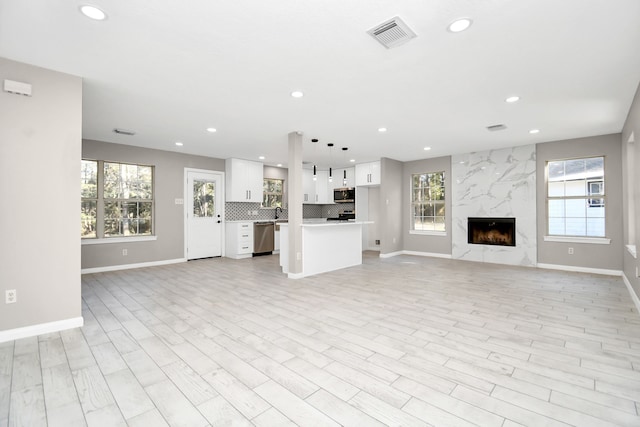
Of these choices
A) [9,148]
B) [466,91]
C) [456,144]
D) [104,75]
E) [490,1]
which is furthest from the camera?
[456,144]

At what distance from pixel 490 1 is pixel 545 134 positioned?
15.2 feet

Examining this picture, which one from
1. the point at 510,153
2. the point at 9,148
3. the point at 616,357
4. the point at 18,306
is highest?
the point at 510,153

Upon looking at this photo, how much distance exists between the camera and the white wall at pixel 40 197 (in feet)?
9.07

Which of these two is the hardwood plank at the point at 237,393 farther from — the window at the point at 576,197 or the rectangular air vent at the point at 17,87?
the window at the point at 576,197

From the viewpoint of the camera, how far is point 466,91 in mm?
3572

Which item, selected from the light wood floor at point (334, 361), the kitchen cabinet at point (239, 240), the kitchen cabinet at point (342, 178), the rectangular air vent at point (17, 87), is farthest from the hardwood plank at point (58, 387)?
the kitchen cabinet at point (342, 178)

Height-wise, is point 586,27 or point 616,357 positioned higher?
point 586,27

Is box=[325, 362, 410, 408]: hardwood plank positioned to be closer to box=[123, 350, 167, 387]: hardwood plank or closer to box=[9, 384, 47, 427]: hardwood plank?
box=[123, 350, 167, 387]: hardwood plank

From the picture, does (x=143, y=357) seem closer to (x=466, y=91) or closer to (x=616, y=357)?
(x=616, y=357)

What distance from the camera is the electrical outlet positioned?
2.76 meters

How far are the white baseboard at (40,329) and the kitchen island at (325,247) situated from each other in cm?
296

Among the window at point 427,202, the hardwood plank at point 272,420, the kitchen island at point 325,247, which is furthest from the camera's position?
the window at point 427,202

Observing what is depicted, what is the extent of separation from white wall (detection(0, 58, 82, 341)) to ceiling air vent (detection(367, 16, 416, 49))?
3084 millimetres

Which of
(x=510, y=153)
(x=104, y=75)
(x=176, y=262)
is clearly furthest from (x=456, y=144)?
(x=176, y=262)
